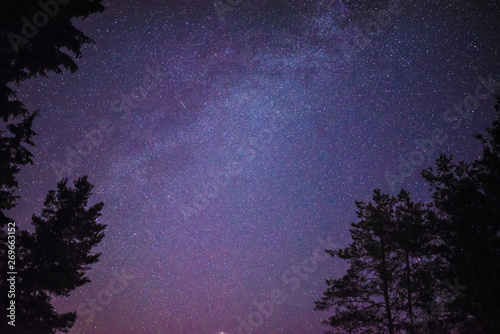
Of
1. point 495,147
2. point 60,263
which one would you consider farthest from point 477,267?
point 60,263

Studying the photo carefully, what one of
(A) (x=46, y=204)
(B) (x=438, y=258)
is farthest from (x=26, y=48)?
(B) (x=438, y=258)

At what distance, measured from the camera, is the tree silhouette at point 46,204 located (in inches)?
309

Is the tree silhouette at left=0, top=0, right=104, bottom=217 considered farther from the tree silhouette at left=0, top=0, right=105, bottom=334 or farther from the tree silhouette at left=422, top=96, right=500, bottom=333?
the tree silhouette at left=422, top=96, right=500, bottom=333

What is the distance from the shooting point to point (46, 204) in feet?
64.2

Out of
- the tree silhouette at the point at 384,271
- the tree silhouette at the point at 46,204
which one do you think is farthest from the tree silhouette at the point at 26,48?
the tree silhouette at the point at 384,271

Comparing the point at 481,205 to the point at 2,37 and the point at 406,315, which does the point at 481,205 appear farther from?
the point at 2,37

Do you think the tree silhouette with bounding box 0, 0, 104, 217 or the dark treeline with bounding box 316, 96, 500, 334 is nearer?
the tree silhouette with bounding box 0, 0, 104, 217

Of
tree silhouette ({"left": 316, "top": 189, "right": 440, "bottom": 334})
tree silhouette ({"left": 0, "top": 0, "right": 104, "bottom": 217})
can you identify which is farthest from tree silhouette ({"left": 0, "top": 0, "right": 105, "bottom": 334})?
tree silhouette ({"left": 316, "top": 189, "right": 440, "bottom": 334})

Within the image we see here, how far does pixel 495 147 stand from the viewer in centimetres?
1586

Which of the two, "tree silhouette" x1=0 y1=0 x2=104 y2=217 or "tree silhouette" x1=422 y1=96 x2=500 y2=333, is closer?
"tree silhouette" x1=0 y1=0 x2=104 y2=217

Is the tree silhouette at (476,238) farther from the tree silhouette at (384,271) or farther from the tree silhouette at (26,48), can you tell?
the tree silhouette at (26,48)

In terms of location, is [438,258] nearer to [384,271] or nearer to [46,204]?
[384,271]

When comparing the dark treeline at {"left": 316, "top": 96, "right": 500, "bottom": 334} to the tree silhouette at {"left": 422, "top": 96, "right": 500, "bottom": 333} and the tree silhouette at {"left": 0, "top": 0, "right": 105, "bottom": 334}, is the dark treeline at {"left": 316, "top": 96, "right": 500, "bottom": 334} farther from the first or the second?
the tree silhouette at {"left": 0, "top": 0, "right": 105, "bottom": 334}

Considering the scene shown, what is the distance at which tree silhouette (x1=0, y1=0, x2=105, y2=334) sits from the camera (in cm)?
784
